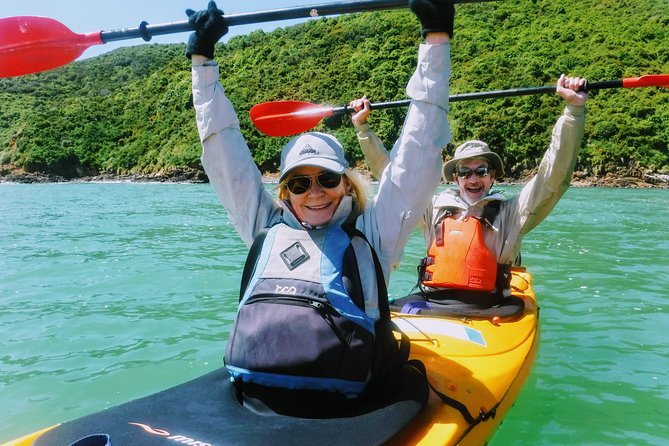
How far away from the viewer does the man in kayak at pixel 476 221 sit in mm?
3152

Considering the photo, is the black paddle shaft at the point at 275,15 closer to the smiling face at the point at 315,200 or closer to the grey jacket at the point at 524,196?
the smiling face at the point at 315,200

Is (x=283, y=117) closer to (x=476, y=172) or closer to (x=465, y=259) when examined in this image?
(x=476, y=172)

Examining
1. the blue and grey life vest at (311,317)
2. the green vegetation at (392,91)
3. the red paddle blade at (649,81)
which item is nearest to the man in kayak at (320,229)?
the blue and grey life vest at (311,317)

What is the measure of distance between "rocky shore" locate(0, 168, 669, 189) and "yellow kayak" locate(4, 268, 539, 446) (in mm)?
15217

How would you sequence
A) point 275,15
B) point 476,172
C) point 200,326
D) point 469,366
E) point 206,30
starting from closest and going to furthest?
1. point 206,30
2. point 275,15
3. point 469,366
4. point 476,172
5. point 200,326

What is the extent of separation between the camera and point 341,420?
159 cm

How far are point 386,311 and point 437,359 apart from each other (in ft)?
2.52

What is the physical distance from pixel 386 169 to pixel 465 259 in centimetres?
160

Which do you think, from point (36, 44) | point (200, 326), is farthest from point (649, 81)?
point (200, 326)

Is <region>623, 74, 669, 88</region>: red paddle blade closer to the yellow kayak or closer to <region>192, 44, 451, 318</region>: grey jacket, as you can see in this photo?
the yellow kayak

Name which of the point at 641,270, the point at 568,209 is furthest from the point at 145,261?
the point at 568,209

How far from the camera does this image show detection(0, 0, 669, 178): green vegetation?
84.9ft

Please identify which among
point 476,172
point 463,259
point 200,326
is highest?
point 476,172

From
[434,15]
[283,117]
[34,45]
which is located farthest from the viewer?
[283,117]
